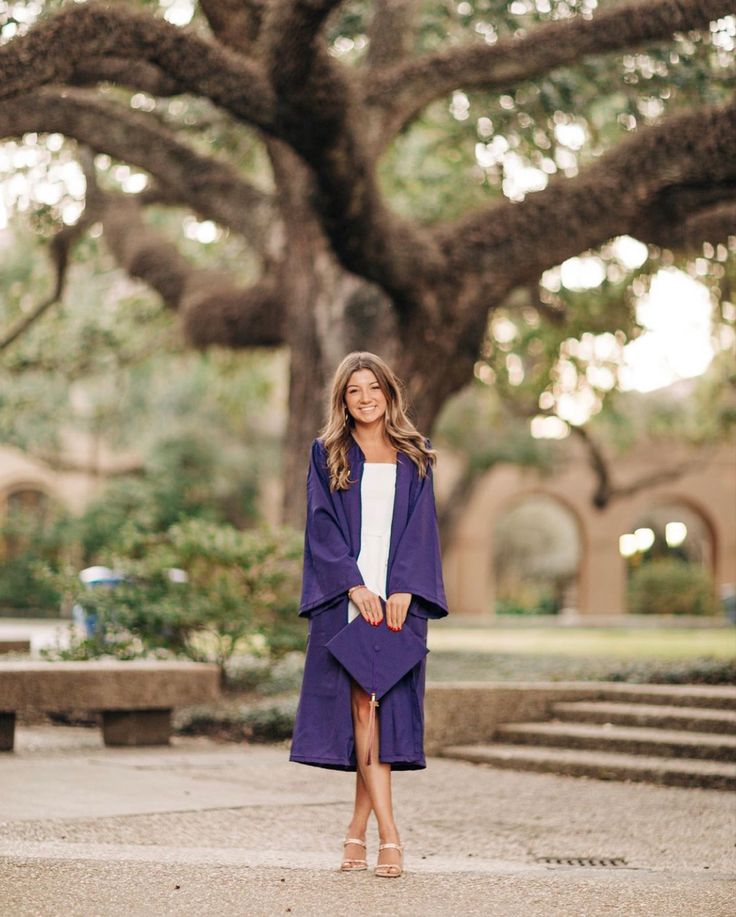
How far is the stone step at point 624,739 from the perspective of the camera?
8.99 meters

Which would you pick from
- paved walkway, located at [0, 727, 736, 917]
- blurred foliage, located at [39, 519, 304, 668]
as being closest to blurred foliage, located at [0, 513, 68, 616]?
blurred foliage, located at [39, 519, 304, 668]

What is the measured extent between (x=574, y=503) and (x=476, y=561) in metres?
3.11

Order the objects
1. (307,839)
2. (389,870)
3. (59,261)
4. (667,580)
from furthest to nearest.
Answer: (667,580)
(59,261)
(307,839)
(389,870)

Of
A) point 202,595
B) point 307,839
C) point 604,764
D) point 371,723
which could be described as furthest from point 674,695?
point 371,723

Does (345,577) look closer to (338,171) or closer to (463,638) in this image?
(338,171)

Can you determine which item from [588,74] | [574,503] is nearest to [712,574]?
[574,503]

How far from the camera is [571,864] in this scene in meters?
5.95

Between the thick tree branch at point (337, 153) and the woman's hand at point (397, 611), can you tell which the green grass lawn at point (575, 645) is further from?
the woman's hand at point (397, 611)

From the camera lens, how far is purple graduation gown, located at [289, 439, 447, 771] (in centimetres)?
499

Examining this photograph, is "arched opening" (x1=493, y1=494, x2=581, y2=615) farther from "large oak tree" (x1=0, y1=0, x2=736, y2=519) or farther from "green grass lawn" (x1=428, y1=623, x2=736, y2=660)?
"large oak tree" (x1=0, y1=0, x2=736, y2=519)

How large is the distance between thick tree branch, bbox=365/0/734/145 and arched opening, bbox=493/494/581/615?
3211 cm

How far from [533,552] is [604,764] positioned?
36.8 m

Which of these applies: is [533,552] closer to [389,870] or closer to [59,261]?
[59,261]

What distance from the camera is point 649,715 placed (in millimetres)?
9836
